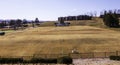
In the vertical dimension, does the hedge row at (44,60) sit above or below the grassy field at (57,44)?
above

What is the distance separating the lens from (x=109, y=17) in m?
131

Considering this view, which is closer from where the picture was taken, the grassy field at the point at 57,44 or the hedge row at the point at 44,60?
the hedge row at the point at 44,60

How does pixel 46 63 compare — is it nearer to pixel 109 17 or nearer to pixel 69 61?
pixel 69 61

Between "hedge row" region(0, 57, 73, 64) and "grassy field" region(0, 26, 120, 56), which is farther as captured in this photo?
"grassy field" region(0, 26, 120, 56)

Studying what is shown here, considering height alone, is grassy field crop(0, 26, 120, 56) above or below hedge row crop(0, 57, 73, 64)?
below

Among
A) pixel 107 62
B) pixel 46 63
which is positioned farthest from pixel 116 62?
pixel 46 63

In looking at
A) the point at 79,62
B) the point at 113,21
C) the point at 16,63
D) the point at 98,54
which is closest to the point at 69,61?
the point at 79,62

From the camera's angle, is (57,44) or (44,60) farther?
(57,44)

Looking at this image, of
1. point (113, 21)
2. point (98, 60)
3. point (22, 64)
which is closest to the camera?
point (22, 64)

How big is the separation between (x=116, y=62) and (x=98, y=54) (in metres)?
8.35

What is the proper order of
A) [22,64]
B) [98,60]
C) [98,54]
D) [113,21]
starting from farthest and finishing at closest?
[113,21], [98,54], [98,60], [22,64]

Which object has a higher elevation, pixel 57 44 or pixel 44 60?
pixel 44 60

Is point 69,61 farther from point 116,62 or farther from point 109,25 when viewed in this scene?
point 109,25

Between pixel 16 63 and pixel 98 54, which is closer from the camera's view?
pixel 16 63
